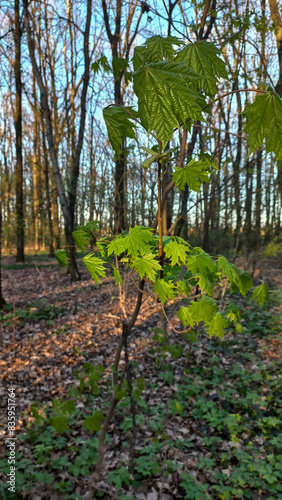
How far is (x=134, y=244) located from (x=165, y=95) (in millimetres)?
535

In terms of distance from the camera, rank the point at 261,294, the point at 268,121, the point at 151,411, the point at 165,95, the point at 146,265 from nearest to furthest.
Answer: the point at 165,95 < the point at 268,121 < the point at 146,265 < the point at 261,294 < the point at 151,411

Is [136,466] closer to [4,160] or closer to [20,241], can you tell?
[20,241]

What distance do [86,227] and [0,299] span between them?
682 centimetres

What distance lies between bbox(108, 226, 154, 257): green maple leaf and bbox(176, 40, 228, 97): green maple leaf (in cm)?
57

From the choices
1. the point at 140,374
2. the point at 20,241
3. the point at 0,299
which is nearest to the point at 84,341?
the point at 140,374

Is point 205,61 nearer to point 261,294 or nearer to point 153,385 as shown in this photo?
point 261,294

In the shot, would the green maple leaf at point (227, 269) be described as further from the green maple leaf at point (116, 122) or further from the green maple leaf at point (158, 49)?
the green maple leaf at point (158, 49)

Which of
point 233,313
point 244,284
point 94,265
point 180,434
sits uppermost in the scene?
point 94,265

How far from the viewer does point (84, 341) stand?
585 centimetres

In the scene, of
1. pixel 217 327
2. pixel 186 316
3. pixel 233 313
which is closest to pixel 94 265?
pixel 186 316

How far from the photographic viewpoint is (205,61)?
102 cm

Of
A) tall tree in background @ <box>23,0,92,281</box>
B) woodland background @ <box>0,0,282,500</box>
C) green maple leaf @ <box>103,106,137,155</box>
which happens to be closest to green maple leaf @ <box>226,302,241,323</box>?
woodland background @ <box>0,0,282,500</box>

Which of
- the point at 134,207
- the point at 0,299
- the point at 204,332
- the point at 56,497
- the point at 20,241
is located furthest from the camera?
the point at 20,241

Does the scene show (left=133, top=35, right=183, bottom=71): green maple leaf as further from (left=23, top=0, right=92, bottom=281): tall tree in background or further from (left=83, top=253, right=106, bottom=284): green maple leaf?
(left=23, top=0, right=92, bottom=281): tall tree in background
